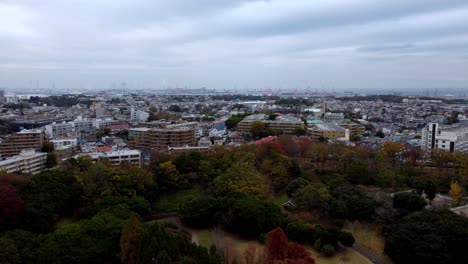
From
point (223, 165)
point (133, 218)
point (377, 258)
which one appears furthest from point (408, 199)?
point (133, 218)

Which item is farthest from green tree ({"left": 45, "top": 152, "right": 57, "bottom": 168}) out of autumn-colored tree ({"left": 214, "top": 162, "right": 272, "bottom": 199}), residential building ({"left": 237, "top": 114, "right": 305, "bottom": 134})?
residential building ({"left": 237, "top": 114, "right": 305, "bottom": 134})

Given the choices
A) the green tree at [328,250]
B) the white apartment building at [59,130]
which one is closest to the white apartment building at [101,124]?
the white apartment building at [59,130]

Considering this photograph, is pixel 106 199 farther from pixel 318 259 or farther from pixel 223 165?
pixel 318 259

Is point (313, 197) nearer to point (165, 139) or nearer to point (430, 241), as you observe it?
point (430, 241)

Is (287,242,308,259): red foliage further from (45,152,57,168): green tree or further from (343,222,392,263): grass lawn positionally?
(45,152,57,168): green tree

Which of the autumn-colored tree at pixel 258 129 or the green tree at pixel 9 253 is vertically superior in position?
the autumn-colored tree at pixel 258 129

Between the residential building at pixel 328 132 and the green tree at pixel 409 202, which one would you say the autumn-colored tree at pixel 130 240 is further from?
the residential building at pixel 328 132

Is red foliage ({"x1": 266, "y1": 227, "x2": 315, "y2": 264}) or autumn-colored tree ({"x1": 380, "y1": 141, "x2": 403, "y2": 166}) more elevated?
autumn-colored tree ({"x1": 380, "y1": 141, "x2": 403, "y2": 166})
